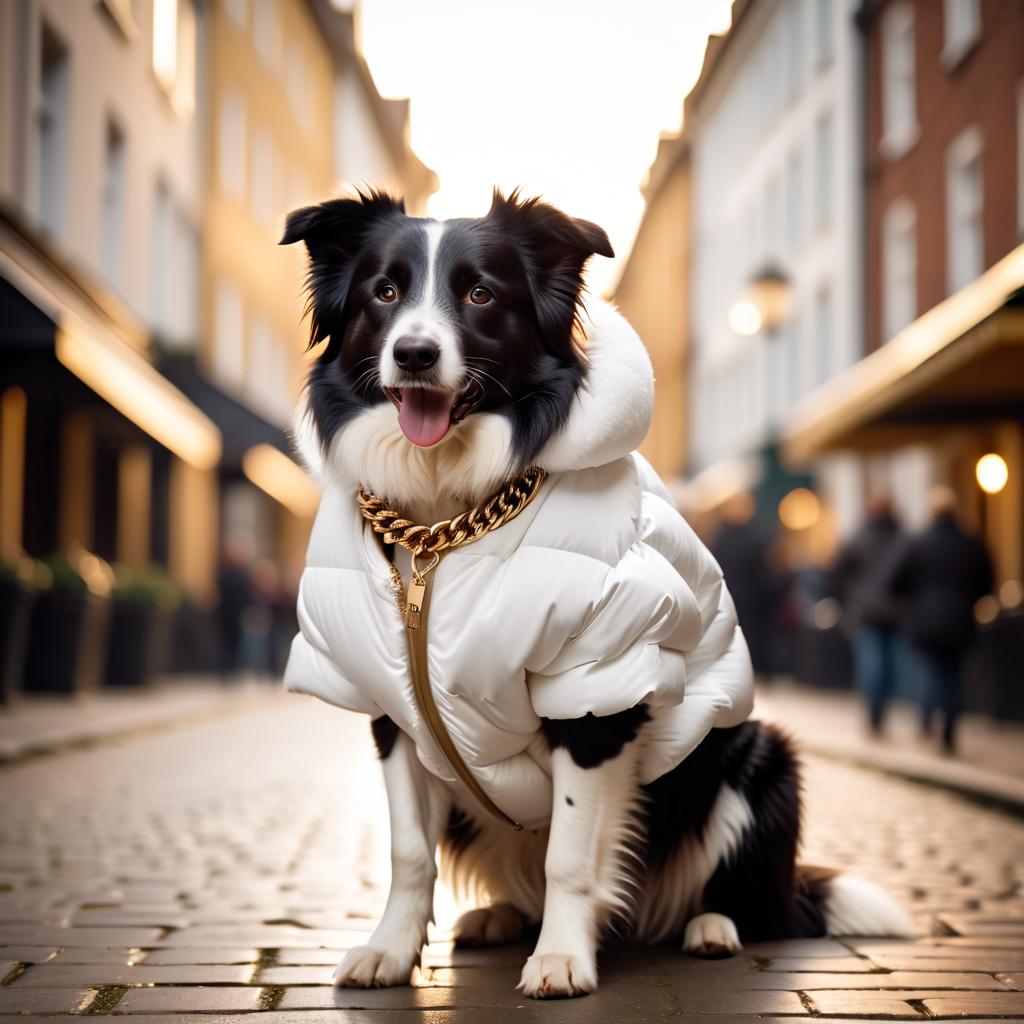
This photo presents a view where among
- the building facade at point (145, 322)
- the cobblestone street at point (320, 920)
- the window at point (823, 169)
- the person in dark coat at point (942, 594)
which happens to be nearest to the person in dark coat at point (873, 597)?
the person in dark coat at point (942, 594)

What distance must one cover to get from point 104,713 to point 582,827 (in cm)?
978

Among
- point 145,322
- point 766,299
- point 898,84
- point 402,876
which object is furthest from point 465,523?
point 898,84

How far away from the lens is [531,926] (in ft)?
13.3

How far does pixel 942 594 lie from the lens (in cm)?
1099

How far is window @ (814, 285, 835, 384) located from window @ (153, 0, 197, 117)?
35.8 ft

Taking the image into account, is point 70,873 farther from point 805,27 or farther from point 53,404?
point 805,27

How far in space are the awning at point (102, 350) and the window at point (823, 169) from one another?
452 inches

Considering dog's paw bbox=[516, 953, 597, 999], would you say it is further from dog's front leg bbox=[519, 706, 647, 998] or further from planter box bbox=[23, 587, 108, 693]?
planter box bbox=[23, 587, 108, 693]

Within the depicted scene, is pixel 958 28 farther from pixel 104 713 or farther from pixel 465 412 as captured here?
pixel 465 412

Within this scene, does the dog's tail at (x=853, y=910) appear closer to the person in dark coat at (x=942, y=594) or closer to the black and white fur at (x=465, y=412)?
the black and white fur at (x=465, y=412)

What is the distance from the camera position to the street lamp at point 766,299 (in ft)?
52.3

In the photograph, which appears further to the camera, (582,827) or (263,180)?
(263,180)

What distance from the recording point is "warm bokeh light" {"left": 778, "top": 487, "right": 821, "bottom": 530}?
88.9 feet

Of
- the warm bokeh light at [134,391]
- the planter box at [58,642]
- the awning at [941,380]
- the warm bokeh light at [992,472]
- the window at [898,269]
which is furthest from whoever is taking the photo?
the window at [898,269]
